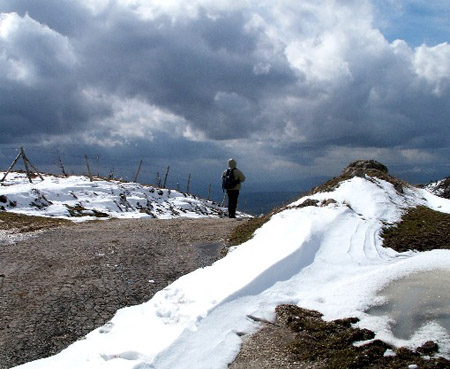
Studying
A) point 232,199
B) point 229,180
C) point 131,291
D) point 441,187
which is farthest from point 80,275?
point 441,187

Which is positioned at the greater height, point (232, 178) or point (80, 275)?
point (232, 178)

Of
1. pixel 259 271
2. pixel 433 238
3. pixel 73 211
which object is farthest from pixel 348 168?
pixel 73 211

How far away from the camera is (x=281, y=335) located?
220 inches

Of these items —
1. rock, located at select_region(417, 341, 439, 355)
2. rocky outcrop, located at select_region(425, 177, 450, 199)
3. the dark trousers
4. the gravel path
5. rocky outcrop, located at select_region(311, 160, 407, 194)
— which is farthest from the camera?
rocky outcrop, located at select_region(425, 177, 450, 199)

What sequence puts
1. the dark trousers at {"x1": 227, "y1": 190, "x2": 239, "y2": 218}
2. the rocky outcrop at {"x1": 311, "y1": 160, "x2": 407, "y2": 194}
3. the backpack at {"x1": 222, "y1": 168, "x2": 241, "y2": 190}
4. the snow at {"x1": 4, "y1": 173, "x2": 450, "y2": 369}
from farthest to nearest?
the dark trousers at {"x1": 227, "y1": 190, "x2": 239, "y2": 218}
the backpack at {"x1": 222, "y1": 168, "x2": 241, "y2": 190}
the rocky outcrop at {"x1": 311, "y1": 160, "x2": 407, "y2": 194}
the snow at {"x1": 4, "y1": 173, "x2": 450, "y2": 369}

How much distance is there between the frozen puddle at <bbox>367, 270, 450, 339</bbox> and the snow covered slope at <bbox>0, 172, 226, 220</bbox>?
1763cm

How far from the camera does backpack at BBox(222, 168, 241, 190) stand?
57.1 feet

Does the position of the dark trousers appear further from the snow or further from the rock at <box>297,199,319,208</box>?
the snow

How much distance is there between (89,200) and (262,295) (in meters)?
22.5

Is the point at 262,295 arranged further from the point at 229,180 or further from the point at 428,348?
the point at 229,180

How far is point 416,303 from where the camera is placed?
6.31 meters

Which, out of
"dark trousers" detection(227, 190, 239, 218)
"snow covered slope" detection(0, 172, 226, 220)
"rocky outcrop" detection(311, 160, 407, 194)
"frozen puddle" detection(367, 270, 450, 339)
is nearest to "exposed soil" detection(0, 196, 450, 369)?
"frozen puddle" detection(367, 270, 450, 339)

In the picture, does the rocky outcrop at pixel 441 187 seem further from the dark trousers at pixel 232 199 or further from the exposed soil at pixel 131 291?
the exposed soil at pixel 131 291

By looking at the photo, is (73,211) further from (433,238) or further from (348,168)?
(433,238)
